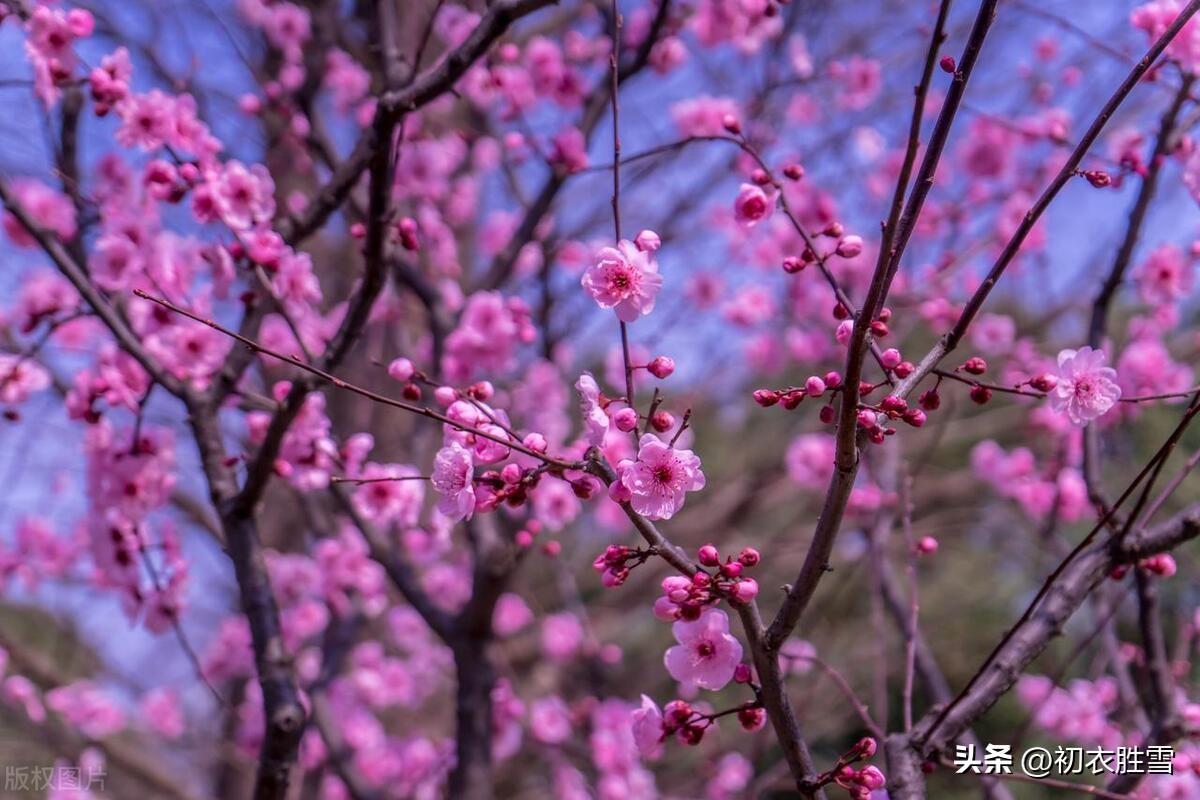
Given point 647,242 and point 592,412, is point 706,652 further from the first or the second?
point 647,242

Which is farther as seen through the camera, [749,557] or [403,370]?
[403,370]

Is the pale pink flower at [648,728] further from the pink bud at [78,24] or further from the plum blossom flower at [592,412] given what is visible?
the pink bud at [78,24]

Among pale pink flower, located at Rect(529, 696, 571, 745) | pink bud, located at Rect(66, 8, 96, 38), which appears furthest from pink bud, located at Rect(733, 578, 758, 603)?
pale pink flower, located at Rect(529, 696, 571, 745)

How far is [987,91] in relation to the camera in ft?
17.5

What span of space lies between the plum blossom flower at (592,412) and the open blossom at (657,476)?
0.21ft

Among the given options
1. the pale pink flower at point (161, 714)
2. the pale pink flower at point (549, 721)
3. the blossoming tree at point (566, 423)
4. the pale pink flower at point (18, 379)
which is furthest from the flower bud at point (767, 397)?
the pale pink flower at point (161, 714)

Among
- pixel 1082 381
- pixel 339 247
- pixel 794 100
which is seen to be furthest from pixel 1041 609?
pixel 339 247

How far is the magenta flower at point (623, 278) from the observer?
157cm

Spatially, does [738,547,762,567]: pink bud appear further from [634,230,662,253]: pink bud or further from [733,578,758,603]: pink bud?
[634,230,662,253]: pink bud

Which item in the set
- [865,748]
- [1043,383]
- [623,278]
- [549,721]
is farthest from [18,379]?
[549,721]

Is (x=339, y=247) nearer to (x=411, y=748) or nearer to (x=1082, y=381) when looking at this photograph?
(x=411, y=748)

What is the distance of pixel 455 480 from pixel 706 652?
513 mm

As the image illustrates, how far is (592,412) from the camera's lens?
1436 millimetres

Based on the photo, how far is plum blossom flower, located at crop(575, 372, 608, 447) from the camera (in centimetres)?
143
